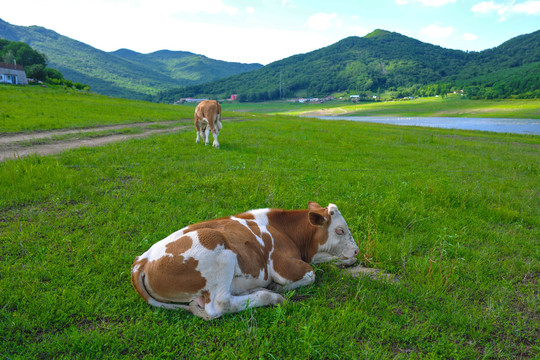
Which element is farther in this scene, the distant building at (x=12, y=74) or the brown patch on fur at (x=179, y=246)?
the distant building at (x=12, y=74)

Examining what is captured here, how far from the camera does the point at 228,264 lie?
12.4 feet

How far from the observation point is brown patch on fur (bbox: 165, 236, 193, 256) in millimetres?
3774

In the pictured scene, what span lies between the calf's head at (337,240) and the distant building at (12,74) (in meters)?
89.3

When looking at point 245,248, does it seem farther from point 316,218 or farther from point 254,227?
point 316,218

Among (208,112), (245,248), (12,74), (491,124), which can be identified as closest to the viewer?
(245,248)

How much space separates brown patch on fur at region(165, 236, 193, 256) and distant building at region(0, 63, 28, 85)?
→ 88.9 metres

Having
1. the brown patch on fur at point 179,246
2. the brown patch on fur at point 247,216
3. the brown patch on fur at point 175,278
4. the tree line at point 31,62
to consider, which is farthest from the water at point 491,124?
the tree line at point 31,62

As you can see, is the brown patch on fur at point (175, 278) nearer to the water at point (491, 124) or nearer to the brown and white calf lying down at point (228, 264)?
the brown and white calf lying down at point (228, 264)

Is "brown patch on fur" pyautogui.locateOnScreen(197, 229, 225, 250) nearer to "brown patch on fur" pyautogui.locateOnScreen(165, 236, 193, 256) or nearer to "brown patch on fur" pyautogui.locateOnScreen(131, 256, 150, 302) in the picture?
"brown patch on fur" pyautogui.locateOnScreen(165, 236, 193, 256)

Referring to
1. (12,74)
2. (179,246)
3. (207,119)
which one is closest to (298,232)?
(179,246)

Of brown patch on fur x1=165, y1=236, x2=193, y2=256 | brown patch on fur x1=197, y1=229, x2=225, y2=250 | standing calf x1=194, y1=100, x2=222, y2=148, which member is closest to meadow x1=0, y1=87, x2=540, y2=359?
brown patch on fur x1=165, y1=236, x2=193, y2=256

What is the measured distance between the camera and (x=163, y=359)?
124 inches

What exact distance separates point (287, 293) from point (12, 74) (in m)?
93.8

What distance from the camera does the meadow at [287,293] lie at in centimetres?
338
